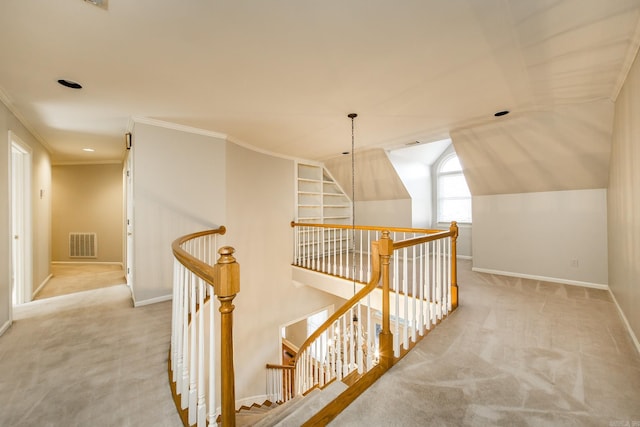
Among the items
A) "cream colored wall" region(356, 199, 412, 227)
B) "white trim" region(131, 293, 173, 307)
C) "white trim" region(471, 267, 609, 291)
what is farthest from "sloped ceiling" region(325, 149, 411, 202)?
"white trim" region(131, 293, 173, 307)

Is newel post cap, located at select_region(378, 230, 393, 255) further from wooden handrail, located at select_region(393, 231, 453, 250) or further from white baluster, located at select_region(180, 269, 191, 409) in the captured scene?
white baluster, located at select_region(180, 269, 191, 409)

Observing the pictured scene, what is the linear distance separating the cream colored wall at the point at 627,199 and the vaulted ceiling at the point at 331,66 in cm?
25

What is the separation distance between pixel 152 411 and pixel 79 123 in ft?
13.0

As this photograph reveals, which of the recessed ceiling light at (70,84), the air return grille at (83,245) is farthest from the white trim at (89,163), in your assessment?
the recessed ceiling light at (70,84)

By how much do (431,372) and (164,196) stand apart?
3665 mm

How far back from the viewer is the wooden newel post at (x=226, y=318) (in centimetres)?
108

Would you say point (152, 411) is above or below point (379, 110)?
below

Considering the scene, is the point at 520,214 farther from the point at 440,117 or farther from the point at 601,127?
the point at 440,117

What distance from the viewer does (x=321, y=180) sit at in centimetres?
634

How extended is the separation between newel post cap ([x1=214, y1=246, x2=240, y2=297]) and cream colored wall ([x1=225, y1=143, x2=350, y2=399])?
3307mm

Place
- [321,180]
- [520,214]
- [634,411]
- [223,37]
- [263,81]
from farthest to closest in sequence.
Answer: [321,180] < [520,214] < [263,81] < [223,37] < [634,411]

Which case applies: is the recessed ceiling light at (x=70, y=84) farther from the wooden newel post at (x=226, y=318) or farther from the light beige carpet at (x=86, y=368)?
the wooden newel post at (x=226, y=318)

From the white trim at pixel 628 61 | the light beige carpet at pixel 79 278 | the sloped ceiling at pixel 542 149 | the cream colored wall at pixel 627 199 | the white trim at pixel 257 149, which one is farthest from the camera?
the white trim at pixel 257 149

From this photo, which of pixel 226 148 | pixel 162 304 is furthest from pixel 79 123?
pixel 162 304
